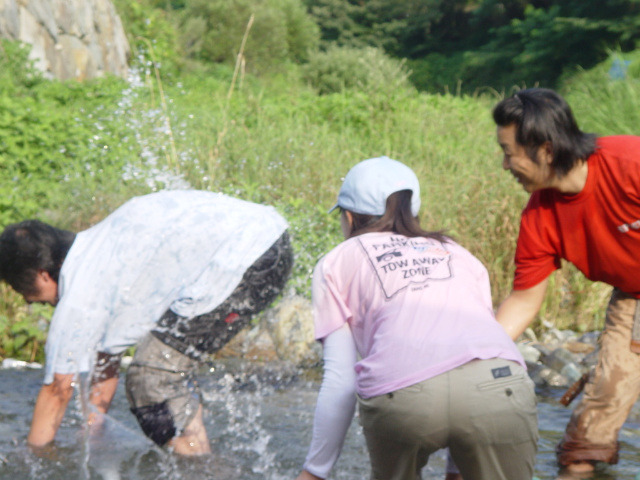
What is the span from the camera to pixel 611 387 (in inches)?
135

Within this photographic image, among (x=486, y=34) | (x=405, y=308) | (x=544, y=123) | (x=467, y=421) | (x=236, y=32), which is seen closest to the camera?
(x=467, y=421)

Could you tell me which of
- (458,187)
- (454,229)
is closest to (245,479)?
(454,229)

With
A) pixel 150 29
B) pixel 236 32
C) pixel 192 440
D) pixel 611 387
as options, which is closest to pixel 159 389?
pixel 192 440

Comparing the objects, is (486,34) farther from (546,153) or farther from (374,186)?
(374,186)

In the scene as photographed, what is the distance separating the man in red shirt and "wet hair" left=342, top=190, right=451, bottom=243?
0.71 m

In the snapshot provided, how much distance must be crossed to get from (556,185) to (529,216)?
0.20m

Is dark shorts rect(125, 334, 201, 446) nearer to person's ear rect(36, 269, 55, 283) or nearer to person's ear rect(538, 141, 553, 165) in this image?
person's ear rect(36, 269, 55, 283)

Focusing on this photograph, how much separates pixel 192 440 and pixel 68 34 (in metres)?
9.61

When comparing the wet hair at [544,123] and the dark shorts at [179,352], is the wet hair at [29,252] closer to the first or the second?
the dark shorts at [179,352]

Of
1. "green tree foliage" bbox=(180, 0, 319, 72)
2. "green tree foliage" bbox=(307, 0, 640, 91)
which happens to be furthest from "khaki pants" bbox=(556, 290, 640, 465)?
"green tree foliage" bbox=(180, 0, 319, 72)

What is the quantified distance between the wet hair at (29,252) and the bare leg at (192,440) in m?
0.82

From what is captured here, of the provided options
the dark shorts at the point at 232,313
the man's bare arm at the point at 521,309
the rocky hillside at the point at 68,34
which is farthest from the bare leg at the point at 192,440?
the rocky hillside at the point at 68,34

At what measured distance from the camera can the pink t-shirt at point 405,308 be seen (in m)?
2.20

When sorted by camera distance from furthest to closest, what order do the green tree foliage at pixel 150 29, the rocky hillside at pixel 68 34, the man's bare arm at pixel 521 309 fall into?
the green tree foliage at pixel 150 29
the rocky hillside at pixel 68 34
the man's bare arm at pixel 521 309
